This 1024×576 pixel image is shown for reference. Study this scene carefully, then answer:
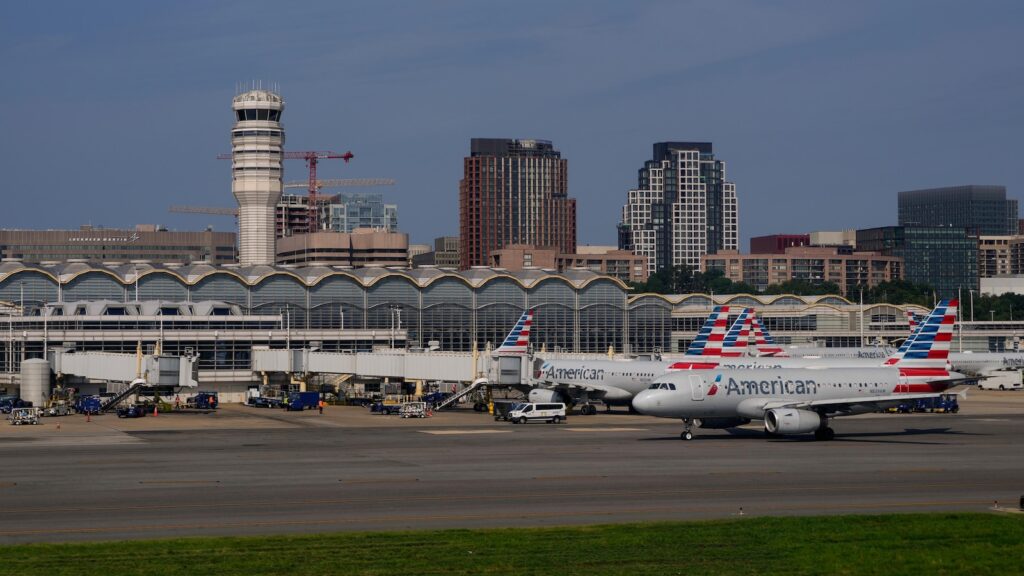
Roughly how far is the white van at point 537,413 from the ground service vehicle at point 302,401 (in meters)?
28.1

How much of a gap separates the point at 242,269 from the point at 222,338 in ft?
138

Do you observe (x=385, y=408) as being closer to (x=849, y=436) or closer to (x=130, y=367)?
(x=130, y=367)

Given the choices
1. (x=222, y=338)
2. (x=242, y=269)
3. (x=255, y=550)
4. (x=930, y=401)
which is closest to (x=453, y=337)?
(x=242, y=269)

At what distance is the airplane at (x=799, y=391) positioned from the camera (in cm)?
7012

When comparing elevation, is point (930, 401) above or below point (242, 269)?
below

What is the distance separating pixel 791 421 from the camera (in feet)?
232

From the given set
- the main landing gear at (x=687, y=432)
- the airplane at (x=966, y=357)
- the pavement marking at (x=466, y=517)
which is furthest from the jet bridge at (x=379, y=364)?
the pavement marking at (x=466, y=517)

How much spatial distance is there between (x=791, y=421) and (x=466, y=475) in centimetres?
2361

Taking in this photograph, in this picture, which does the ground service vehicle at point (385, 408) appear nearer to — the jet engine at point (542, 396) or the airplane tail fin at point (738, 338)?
the jet engine at point (542, 396)

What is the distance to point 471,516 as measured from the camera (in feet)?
135

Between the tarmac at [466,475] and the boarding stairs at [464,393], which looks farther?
the boarding stairs at [464,393]

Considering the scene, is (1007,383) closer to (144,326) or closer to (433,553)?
(144,326)

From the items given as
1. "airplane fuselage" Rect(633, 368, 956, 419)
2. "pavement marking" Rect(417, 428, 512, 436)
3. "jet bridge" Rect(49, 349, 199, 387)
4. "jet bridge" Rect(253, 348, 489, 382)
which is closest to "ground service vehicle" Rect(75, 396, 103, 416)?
"jet bridge" Rect(49, 349, 199, 387)

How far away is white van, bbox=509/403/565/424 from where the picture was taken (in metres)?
91.7
